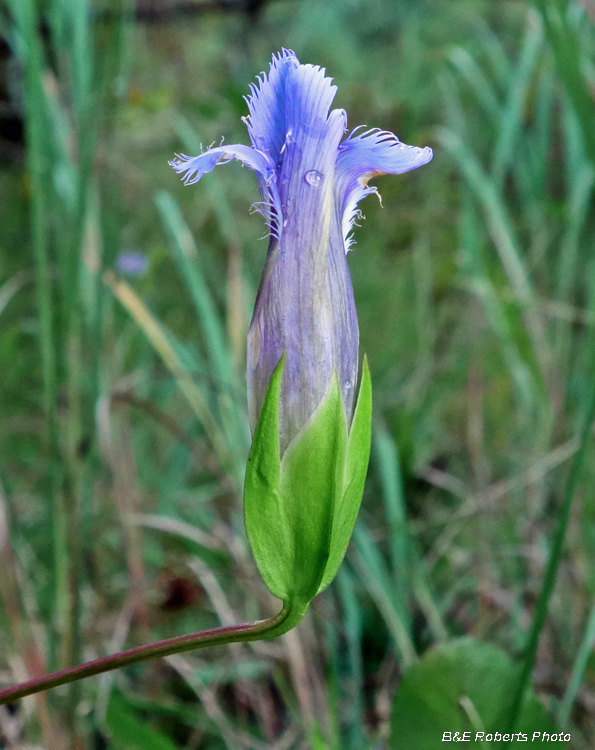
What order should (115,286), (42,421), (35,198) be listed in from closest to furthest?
(35,198) → (115,286) → (42,421)

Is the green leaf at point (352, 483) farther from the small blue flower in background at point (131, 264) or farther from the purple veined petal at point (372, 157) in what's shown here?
the small blue flower in background at point (131, 264)

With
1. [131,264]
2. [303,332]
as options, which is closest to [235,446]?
[303,332]

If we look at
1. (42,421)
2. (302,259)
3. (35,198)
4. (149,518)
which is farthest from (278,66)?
(42,421)

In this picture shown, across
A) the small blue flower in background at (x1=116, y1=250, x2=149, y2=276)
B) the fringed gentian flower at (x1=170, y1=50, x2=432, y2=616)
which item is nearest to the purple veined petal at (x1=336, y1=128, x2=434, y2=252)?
the fringed gentian flower at (x1=170, y1=50, x2=432, y2=616)

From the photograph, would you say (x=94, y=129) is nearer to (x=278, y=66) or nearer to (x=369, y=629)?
(x=278, y=66)

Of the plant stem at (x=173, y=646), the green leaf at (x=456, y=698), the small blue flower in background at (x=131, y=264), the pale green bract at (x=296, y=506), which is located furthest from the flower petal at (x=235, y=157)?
the small blue flower in background at (x=131, y=264)

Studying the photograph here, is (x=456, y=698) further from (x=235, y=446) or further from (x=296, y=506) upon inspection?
(x=235, y=446)
